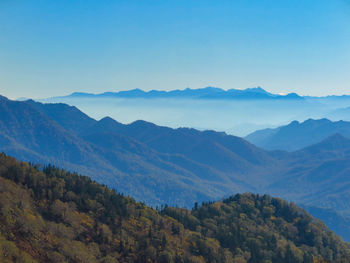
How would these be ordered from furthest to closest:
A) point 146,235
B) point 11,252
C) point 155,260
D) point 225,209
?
point 225,209 < point 146,235 < point 155,260 < point 11,252

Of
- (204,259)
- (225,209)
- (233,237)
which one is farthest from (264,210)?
(204,259)

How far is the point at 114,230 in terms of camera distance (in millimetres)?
109188

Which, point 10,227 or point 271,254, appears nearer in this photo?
point 10,227

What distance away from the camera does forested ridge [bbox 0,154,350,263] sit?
86312 millimetres

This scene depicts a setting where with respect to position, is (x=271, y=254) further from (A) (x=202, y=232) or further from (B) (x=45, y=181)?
(B) (x=45, y=181)

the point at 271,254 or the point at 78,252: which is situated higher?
the point at 78,252

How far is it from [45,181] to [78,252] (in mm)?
32474

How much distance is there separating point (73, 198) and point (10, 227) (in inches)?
1306

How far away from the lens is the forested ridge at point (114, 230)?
283 ft

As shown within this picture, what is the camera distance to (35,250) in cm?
8225

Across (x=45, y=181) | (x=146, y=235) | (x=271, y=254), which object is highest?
(x=45, y=181)

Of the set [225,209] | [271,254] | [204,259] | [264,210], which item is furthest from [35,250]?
[264,210]

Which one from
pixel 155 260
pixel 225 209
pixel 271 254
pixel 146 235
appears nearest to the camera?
pixel 155 260

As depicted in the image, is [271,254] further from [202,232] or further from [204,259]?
[204,259]
